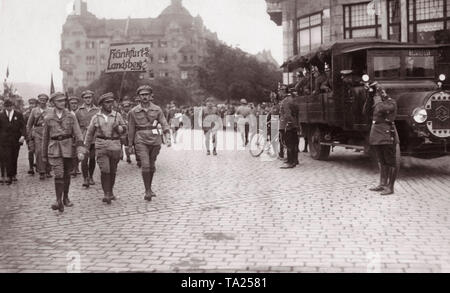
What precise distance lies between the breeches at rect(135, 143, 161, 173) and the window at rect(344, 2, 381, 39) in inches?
714

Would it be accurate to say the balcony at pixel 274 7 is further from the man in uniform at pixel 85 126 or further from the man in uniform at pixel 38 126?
the man in uniform at pixel 85 126

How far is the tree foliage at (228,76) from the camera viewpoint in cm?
5572

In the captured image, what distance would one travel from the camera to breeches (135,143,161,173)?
29.9 ft

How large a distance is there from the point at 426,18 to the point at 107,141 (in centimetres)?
1731

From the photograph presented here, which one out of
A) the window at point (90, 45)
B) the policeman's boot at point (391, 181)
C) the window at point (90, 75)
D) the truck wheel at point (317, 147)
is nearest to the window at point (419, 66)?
the truck wheel at point (317, 147)

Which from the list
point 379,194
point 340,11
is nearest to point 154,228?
point 379,194

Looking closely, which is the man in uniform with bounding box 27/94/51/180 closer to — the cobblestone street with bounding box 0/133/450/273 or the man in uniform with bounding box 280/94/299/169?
the cobblestone street with bounding box 0/133/450/273

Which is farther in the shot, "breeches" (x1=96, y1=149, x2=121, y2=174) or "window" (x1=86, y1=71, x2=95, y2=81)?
"window" (x1=86, y1=71, x2=95, y2=81)

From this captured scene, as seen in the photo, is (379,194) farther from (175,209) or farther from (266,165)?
(266,165)

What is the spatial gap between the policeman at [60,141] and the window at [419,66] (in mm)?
6881

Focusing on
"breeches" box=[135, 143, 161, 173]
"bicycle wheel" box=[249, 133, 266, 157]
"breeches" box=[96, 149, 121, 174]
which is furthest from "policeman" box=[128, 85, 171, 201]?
"bicycle wheel" box=[249, 133, 266, 157]

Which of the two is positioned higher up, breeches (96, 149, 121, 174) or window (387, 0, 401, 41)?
window (387, 0, 401, 41)

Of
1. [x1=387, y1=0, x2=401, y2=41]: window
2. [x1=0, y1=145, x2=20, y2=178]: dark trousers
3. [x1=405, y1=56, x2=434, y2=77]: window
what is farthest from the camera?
[x1=387, y1=0, x2=401, y2=41]: window

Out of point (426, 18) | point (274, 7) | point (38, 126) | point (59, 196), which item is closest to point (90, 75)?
point (274, 7)
